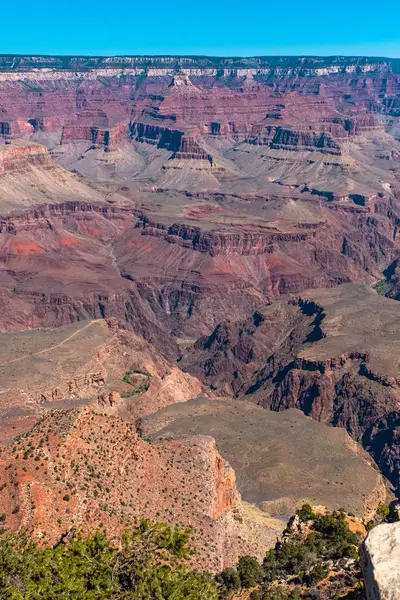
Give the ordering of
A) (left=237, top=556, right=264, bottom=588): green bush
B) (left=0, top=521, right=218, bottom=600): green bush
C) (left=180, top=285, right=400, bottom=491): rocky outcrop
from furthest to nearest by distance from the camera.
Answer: (left=180, top=285, right=400, bottom=491): rocky outcrop < (left=237, top=556, right=264, bottom=588): green bush < (left=0, top=521, right=218, bottom=600): green bush

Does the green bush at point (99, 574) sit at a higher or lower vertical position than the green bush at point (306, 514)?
higher

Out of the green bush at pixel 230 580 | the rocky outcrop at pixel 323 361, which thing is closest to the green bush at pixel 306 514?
the green bush at pixel 230 580

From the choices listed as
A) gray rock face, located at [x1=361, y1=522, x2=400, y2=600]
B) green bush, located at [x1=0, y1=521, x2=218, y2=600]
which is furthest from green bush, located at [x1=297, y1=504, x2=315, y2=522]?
gray rock face, located at [x1=361, y1=522, x2=400, y2=600]

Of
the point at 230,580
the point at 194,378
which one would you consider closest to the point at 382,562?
the point at 230,580

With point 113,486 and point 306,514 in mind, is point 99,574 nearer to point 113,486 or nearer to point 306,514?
point 113,486

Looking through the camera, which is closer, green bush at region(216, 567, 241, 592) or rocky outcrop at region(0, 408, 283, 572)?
rocky outcrop at region(0, 408, 283, 572)

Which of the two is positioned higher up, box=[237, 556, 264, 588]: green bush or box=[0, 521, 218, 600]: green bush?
box=[0, 521, 218, 600]: green bush

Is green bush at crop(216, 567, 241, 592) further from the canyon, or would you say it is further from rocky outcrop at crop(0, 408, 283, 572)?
the canyon

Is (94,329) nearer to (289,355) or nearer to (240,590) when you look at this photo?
(289,355)

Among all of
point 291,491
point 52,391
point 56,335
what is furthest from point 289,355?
point 291,491

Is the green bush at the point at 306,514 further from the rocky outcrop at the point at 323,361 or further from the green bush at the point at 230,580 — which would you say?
the rocky outcrop at the point at 323,361
